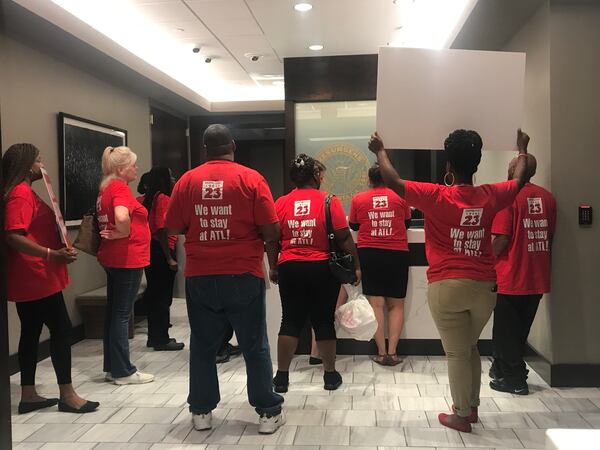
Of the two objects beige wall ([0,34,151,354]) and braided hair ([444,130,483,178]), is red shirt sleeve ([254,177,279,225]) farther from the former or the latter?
beige wall ([0,34,151,354])

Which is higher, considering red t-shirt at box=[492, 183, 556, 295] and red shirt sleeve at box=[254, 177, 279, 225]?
red shirt sleeve at box=[254, 177, 279, 225]

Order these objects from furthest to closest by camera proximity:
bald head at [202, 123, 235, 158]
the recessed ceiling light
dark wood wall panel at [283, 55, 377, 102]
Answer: dark wood wall panel at [283, 55, 377, 102] < the recessed ceiling light < bald head at [202, 123, 235, 158]

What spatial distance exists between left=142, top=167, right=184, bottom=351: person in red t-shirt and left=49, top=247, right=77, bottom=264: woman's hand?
139 centimetres

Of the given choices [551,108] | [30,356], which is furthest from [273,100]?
[30,356]

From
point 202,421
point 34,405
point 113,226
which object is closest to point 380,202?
point 113,226

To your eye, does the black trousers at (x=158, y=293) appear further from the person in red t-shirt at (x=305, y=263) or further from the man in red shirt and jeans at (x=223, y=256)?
the man in red shirt and jeans at (x=223, y=256)

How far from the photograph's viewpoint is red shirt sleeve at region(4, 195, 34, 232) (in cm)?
288

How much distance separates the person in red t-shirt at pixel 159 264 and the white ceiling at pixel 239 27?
1347 mm

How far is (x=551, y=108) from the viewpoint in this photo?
139 inches

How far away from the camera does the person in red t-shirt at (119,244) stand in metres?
3.41

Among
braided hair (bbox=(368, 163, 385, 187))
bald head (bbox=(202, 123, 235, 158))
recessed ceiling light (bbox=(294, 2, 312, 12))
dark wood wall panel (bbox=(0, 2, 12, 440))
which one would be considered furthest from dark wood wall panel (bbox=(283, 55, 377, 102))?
dark wood wall panel (bbox=(0, 2, 12, 440))

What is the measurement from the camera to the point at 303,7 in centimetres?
446

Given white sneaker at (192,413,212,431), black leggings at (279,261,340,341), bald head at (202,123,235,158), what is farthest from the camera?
black leggings at (279,261,340,341)

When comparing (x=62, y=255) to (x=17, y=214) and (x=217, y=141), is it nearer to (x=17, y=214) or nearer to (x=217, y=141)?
(x=17, y=214)
